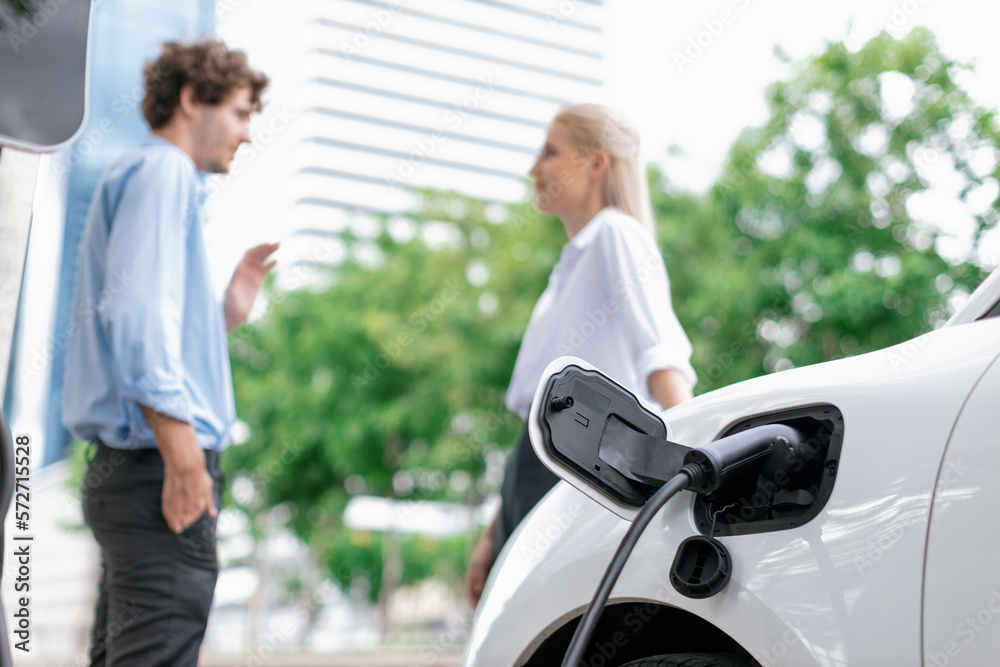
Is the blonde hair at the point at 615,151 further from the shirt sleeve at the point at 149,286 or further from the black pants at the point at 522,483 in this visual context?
the shirt sleeve at the point at 149,286

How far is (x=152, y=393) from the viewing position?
6.70 feet

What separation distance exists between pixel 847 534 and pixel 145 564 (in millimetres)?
1613

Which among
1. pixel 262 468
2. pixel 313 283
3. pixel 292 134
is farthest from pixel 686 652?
pixel 292 134

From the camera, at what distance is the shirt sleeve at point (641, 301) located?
2430 millimetres

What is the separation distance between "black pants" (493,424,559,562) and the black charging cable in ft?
4.15

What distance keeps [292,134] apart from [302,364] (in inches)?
1017

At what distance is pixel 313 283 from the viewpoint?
21188mm

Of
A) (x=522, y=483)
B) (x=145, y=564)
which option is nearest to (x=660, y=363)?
(x=522, y=483)

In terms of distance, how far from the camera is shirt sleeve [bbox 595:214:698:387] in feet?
7.97

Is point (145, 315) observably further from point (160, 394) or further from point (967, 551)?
point (967, 551)

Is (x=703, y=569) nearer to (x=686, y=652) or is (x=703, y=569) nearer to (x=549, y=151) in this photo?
(x=686, y=652)

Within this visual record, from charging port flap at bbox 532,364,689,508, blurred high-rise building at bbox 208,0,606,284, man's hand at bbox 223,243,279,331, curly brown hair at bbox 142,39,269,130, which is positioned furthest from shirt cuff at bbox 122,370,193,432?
blurred high-rise building at bbox 208,0,606,284

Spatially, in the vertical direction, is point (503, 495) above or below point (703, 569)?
below

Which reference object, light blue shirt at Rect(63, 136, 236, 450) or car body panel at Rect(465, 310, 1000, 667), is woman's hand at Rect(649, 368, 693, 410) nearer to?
car body panel at Rect(465, 310, 1000, 667)
